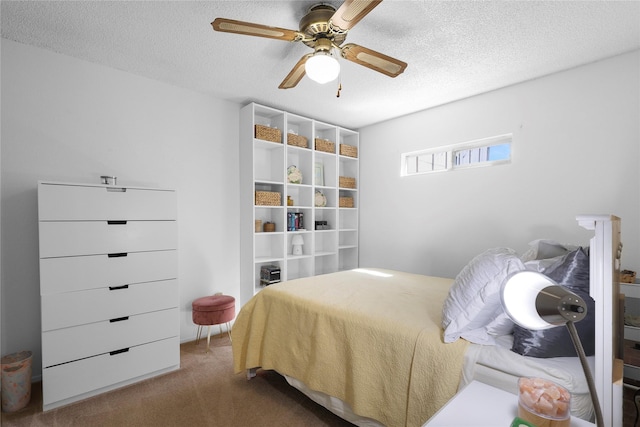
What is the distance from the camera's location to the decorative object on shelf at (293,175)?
3.62 meters

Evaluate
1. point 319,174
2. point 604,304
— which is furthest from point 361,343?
point 319,174

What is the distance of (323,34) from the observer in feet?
5.82

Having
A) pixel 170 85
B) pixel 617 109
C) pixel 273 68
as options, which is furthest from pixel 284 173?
pixel 617 109

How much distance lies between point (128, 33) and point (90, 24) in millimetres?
214

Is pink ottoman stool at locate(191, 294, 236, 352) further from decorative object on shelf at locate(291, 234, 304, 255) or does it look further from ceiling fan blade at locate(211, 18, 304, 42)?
ceiling fan blade at locate(211, 18, 304, 42)

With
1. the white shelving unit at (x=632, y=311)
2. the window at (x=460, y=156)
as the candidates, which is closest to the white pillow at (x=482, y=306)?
the white shelving unit at (x=632, y=311)

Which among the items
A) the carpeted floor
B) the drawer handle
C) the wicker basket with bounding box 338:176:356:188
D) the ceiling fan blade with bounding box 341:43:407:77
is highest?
the ceiling fan blade with bounding box 341:43:407:77

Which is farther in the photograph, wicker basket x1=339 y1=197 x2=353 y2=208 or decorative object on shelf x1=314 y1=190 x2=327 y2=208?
wicker basket x1=339 y1=197 x2=353 y2=208

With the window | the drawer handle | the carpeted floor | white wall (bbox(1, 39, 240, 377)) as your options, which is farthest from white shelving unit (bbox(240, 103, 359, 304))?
the drawer handle

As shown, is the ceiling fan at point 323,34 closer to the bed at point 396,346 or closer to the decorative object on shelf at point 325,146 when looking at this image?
the bed at point 396,346

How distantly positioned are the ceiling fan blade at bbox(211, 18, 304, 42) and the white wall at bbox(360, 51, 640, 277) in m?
2.22

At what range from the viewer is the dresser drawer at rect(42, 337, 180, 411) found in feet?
6.53

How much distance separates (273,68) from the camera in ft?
8.31

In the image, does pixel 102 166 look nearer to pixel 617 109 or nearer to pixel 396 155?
pixel 396 155
